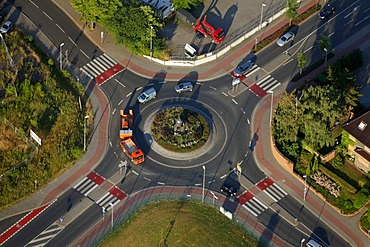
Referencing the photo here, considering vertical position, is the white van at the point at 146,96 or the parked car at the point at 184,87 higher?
the parked car at the point at 184,87

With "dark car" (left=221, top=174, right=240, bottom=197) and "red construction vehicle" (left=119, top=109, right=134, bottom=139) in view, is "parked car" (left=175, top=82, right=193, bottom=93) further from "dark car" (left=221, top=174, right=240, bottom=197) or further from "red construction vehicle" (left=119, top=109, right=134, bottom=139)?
"dark car" (left=221, top=174, right=240, bottom=197)

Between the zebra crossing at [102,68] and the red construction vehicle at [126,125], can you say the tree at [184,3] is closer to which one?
the zebra crossing at [102,68]

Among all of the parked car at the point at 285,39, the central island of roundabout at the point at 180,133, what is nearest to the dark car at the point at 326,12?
the parked car at the point at 285,39

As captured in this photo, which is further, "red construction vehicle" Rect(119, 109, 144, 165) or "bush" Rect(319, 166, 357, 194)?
"red construction vehicle" Rect(119, 109, 144, 165)

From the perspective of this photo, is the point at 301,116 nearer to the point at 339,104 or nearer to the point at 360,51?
the point at 339,104

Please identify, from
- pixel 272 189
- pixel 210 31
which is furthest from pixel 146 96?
pixel 272 189

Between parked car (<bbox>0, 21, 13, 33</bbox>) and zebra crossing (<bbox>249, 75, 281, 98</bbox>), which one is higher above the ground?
zebra crossing (<bbox>249, 75, 281, 98</bbox>)

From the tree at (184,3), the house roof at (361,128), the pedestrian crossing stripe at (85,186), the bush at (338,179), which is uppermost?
the house roof at (361,128)

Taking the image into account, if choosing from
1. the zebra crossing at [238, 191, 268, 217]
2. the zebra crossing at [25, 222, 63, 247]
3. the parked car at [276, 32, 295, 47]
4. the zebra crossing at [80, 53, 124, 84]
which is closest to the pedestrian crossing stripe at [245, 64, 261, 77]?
the parked car at [276, 32, 295, 47]
